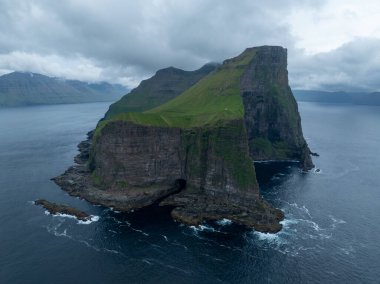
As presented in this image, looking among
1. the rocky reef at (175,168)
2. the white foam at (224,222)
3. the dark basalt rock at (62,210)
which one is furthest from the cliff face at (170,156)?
the dark basalt rock at (62,210)

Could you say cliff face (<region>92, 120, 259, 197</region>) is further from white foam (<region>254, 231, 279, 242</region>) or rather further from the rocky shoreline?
white foam (<region>254, 231, 279, 242</region>)

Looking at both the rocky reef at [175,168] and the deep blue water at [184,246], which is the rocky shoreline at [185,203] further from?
the deep blue water at [184,246]

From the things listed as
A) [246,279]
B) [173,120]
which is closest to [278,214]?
[246,279]

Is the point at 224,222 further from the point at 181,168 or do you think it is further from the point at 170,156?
the point at 170,156

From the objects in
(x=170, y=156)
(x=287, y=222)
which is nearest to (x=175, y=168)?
(x=170, y=156)

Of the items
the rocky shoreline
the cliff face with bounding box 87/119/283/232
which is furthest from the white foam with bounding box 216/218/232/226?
the cliff face with bounding box 87/119/283/232

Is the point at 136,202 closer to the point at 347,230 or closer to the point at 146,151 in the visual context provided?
the point at 146,151
